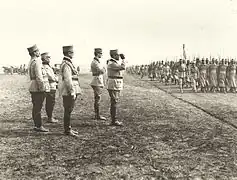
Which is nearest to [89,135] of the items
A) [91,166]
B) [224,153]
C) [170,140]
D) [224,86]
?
[170,140]

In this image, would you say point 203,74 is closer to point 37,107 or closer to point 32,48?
point 37,107

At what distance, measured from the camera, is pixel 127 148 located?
733cm

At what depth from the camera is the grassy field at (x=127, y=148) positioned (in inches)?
229

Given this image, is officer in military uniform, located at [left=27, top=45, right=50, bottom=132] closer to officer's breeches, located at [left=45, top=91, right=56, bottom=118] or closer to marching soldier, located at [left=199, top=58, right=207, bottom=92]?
officer's breeches, located at [left=45, top=91, right=56, bottom=118]

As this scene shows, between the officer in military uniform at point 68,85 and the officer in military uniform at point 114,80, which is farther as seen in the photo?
the officer in military uniform at point 114,80

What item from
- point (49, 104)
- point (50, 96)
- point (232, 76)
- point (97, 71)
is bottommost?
point (49, 104)

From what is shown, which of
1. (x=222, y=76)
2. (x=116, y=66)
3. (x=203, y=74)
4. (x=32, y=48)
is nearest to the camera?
(x=32, y=48)

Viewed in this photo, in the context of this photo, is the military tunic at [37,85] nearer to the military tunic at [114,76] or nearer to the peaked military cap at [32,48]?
the peaked military cap at [32,48]

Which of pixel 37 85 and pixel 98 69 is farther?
pixel 98 69

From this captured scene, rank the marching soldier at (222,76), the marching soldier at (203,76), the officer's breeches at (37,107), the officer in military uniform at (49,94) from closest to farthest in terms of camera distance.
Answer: the officer's breeches at (37,107) → the officer in military uniform at (49,94) → the marching soldier at (222,76) → the marching soldier at (203,76)

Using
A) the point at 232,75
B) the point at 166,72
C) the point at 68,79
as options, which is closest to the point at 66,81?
the point at 68,79

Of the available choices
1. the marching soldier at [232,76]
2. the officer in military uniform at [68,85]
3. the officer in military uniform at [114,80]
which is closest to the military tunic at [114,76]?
the officer in military uniform at [114,80]

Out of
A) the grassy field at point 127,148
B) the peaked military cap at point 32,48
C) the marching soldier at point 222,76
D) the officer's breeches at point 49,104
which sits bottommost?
the grassy field at point 127,148

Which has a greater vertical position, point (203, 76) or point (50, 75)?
point (50, 75)
